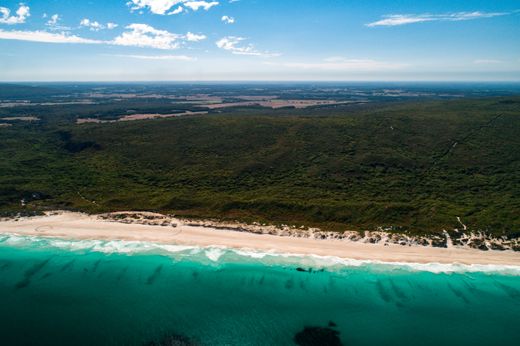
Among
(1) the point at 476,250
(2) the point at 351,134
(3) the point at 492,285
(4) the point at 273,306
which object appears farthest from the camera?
(2) the point at 351,134

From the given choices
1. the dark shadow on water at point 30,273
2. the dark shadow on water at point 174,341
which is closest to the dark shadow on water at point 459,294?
the dark shadow on water at point 174,341

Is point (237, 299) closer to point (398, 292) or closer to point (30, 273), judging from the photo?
point (398, 292)

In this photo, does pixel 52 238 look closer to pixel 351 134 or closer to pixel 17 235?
pixel 17 235

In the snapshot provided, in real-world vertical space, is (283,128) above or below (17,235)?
above

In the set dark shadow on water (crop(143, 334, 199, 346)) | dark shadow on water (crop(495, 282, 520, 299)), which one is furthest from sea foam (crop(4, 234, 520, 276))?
dark shadow on water (crop(143, 334, 199, 346))

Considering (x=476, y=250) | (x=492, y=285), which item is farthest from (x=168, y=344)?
(x=476, y=250)

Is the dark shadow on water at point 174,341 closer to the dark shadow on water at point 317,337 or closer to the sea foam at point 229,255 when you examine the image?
the dark shadow on water at point 317,337

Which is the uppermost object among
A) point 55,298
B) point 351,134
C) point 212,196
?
point 351,134
